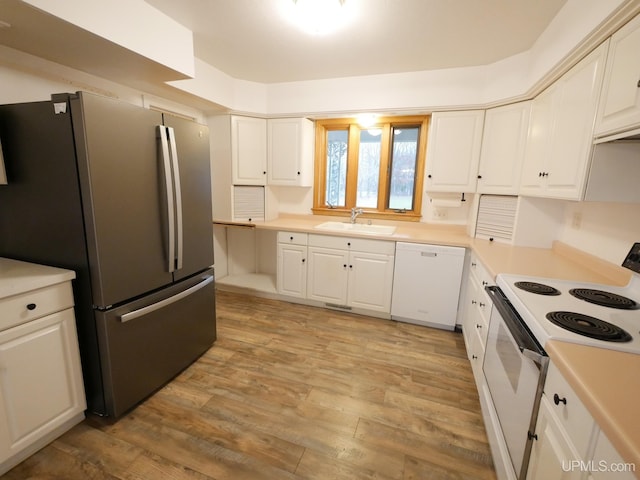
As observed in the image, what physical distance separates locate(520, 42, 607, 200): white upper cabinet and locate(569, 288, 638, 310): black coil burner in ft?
1.61

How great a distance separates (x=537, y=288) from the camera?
1.41 m

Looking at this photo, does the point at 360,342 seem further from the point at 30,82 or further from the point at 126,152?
the point at 30,82

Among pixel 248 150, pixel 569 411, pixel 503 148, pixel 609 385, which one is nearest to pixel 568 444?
pixel 569 411

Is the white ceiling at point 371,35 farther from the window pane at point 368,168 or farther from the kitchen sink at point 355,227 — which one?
the kitchen sink at point 355,227

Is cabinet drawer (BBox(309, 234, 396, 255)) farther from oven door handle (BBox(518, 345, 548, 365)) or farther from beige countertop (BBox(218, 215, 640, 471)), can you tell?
oven door handle (BBox(518, 345, 548, 365))

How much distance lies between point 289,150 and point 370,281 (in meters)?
1.75

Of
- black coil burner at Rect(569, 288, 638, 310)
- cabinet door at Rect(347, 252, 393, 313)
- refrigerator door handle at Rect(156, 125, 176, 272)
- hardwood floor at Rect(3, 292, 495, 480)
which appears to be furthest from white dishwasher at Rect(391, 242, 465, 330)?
refrigerator door handle at Rect(156, 125, 176, 272)

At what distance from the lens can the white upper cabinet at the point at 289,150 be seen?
3.29 meters

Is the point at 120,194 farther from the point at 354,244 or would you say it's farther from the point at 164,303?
the point at 354,244

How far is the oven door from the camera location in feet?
3.34

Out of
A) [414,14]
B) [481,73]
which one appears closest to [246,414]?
[414,14]

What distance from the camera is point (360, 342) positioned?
8.32 ft

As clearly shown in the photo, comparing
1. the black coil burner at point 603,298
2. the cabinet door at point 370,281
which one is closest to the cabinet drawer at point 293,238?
the cabinet door at point 370,281

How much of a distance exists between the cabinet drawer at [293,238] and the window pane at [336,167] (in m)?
0.77
